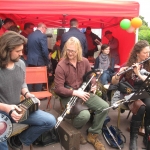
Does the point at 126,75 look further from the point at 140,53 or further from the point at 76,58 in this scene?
the point at 76,58

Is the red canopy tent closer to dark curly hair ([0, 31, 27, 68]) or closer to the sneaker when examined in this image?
dark curly hair ([0, 31, 27, 68])

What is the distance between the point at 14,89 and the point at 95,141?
1.30m

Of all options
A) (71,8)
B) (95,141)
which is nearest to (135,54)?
(95,141)

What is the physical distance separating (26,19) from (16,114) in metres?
4.95

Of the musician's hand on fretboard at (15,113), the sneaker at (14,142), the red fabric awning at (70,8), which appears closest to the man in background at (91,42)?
the red fabric awning at (70,8)

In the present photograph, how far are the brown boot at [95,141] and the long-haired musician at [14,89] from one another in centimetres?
74

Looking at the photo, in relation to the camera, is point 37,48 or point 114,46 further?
point 114,46

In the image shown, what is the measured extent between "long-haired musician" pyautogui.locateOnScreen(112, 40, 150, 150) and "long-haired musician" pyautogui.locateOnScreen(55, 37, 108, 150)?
0.38 metres

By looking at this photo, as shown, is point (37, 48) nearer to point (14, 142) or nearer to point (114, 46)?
point (114, 46)

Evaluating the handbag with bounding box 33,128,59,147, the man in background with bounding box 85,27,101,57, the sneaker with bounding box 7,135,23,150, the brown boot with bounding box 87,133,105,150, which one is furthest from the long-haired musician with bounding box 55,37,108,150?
the man in background with bounding box 85,27,101,57

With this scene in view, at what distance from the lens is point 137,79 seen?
2877mm

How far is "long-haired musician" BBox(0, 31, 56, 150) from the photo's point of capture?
2014mm

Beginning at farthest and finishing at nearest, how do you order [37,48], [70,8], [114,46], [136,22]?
1. [114,46]
2. [37,48]
3. [136,22]
4. [70,8]

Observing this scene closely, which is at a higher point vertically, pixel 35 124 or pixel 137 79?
pixel 137 79
